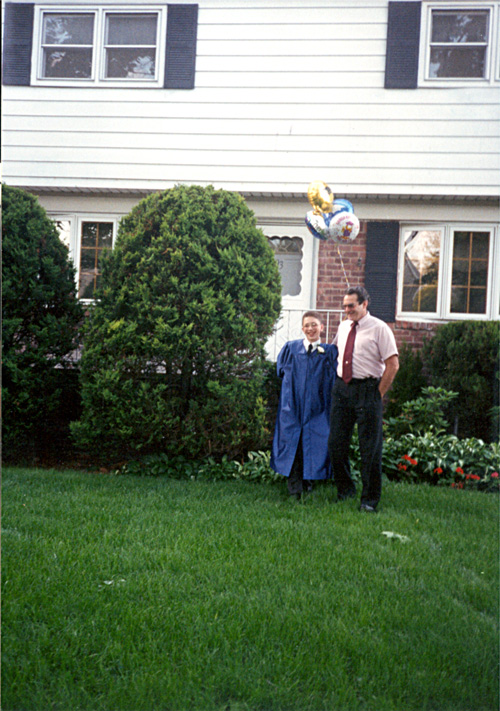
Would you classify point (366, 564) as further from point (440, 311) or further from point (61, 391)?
point (440, 311)

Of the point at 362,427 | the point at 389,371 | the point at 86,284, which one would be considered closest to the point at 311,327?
the point at 389,371

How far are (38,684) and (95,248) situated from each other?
390 centimetres

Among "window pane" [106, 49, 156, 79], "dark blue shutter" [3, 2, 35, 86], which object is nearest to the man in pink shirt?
"dark blue shutter" [3, 2, 35, 86]

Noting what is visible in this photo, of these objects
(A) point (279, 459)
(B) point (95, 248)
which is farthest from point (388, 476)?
(B) point (95, 248)

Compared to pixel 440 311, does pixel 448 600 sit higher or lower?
lower

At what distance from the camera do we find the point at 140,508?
3.39 m

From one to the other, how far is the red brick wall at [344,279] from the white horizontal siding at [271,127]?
540 millimetres

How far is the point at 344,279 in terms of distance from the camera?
5375 millimetres

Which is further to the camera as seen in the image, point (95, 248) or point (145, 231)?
point (95, 248)

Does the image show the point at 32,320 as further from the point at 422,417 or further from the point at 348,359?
the point at 422,417

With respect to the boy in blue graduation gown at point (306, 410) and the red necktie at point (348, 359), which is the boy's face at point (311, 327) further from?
the red necktie at point (348, 359)

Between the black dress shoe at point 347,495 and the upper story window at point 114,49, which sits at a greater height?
the upper story window at point 114,49

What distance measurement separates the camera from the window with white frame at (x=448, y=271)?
545 centimetres

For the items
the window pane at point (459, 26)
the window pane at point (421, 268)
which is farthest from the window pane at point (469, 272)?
the window pane at point (459, 26)
